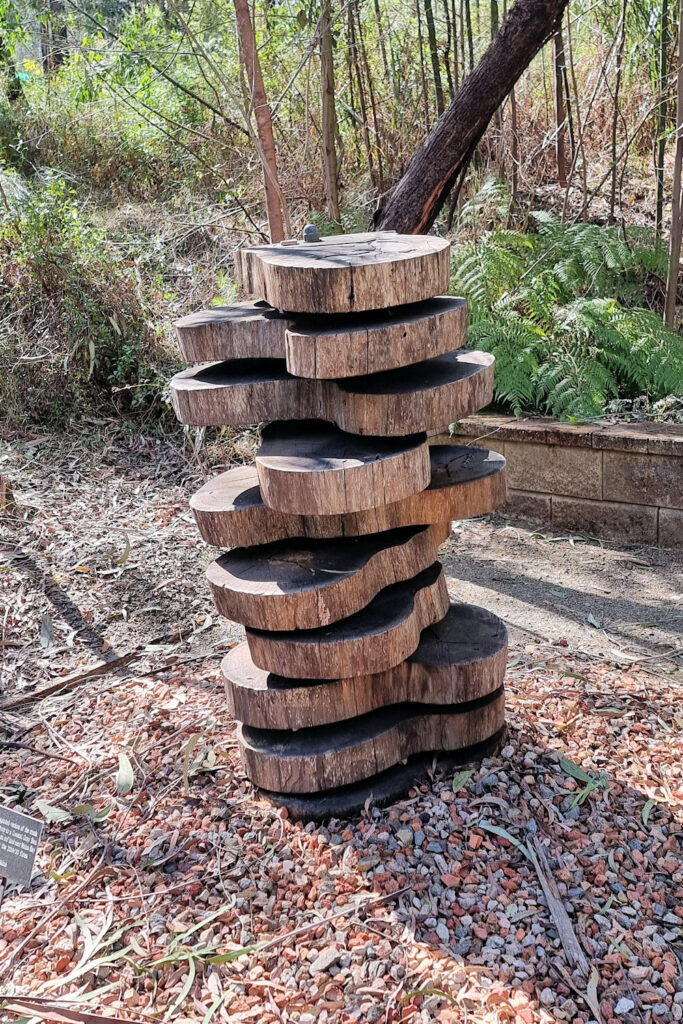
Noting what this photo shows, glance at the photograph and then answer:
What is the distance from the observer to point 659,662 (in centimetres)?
356

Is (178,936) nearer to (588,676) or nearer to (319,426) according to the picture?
(319,426)

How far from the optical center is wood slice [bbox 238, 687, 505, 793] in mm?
2619

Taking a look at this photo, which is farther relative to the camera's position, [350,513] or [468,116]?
[468,116]

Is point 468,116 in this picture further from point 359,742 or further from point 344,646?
point 359,742

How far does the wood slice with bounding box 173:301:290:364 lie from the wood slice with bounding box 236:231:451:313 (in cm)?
9

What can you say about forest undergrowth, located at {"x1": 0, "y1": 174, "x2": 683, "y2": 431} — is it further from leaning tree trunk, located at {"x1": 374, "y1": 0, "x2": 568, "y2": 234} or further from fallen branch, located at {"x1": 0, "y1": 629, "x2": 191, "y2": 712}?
fallen branch, located at {"x1": 0, "y1": 629, "x2": 191, "y2": 712}

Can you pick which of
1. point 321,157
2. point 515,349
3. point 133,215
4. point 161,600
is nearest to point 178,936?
point 161,600

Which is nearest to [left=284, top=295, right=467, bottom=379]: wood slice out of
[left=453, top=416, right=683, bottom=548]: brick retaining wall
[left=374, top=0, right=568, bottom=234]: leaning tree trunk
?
[left=374, top=0, right=568, bottom=234]: leaning tree trunk

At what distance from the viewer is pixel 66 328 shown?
21.3ft

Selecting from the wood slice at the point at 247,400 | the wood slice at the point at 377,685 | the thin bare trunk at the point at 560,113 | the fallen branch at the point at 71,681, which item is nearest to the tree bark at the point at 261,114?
the wood slice at the point at 247,400

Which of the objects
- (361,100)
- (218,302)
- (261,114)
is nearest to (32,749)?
(261,114)

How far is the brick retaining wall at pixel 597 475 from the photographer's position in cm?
465

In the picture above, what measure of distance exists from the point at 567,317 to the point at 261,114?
2334 mm

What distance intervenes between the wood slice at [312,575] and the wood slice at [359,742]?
400mm
